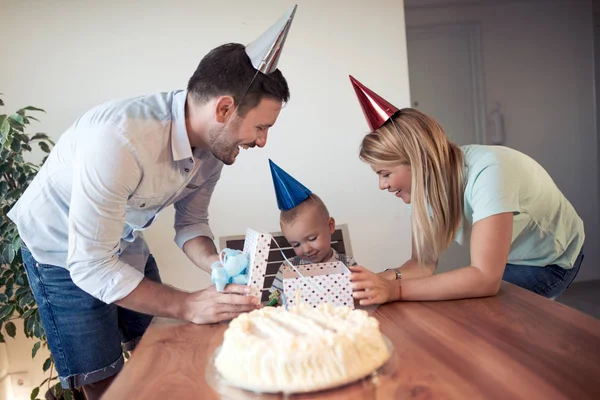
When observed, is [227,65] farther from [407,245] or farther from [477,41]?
[477,41]

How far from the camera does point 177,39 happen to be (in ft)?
10.0

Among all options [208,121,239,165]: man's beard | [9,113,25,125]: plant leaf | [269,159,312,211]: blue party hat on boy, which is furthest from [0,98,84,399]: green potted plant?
[208,121,239,165]: man's beard

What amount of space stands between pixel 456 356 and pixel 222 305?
1.99 feet

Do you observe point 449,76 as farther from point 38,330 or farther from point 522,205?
point 38,330

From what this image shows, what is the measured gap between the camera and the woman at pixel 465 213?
4.90ft

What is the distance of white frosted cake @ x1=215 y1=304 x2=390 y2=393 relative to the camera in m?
0.97

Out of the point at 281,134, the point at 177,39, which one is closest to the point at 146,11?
the point at 177,39

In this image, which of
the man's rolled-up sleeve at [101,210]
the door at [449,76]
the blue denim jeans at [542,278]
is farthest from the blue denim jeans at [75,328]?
the door at [449,76]

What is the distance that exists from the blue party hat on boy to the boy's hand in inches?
30.5

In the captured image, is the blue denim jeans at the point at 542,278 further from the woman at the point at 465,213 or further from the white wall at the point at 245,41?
the white wall at the point at 245,41

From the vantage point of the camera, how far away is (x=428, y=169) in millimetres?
1686

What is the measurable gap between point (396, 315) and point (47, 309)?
99 centimetres

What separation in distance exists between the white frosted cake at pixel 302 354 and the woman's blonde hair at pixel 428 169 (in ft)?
2.13

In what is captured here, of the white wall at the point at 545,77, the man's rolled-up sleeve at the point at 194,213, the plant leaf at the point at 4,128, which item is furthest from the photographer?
the white wall at the point at 545,77
